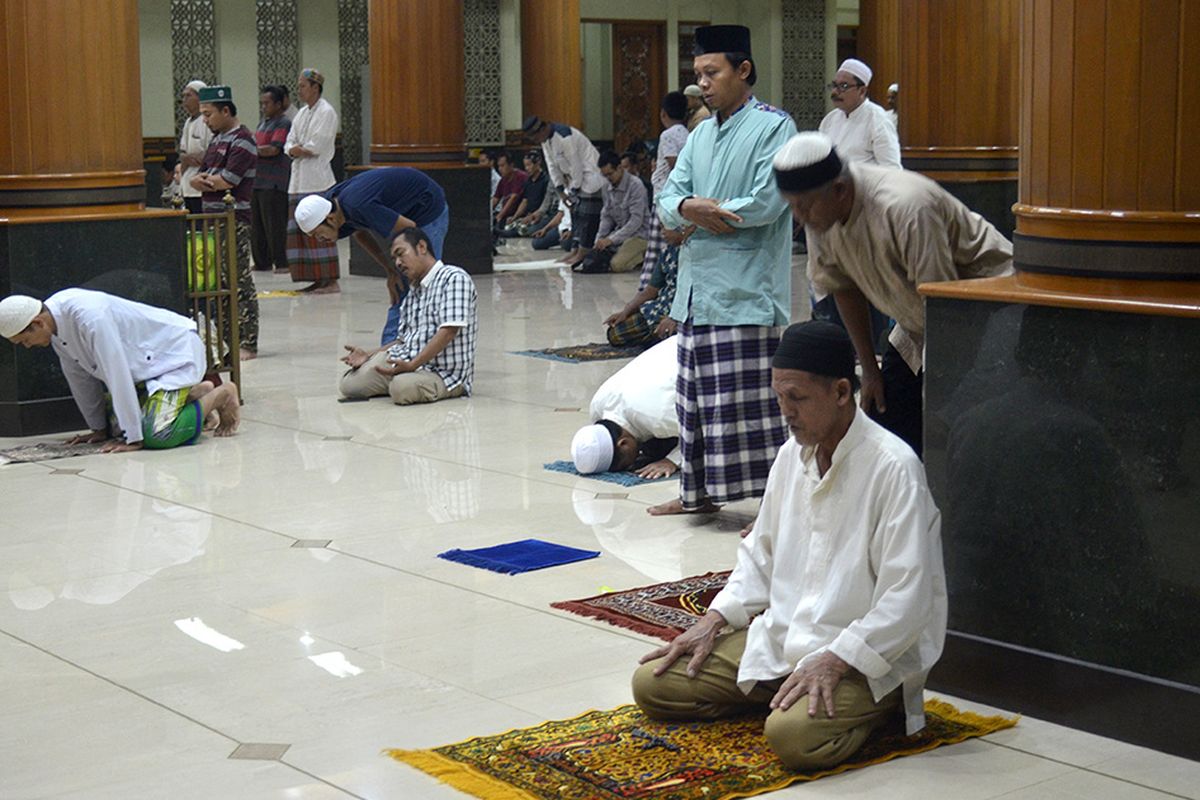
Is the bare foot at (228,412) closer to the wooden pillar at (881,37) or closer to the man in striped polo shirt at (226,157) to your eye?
the man in striped polo shirt at (226,157)

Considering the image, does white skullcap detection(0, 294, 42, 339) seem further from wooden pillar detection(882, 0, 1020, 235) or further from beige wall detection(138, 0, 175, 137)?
beige wall detection(138, 0, 175, 137)

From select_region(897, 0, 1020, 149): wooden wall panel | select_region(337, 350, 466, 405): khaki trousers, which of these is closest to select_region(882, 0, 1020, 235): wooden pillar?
select_region(897, 0, 1020, 149): wooden wall panel

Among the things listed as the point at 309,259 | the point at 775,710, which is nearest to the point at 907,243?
the point at 775,710

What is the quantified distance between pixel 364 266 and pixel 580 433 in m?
7.88

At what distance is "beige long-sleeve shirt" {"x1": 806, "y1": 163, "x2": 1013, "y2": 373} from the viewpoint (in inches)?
158

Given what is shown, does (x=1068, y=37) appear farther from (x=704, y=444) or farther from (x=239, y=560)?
(x=239, y=560)

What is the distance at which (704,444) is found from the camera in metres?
5.29

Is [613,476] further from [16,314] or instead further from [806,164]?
[806,164]

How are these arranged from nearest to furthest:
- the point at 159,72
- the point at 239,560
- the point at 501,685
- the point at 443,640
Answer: the point at 501,685
the point at 443,640
the point at 239,560
the point at 159,72

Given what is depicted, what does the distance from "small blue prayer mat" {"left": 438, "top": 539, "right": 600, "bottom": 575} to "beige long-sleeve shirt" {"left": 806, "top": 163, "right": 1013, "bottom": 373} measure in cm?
125

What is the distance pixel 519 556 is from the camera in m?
5.00

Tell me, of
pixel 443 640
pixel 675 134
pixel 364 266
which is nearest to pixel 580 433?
pixel 443 640

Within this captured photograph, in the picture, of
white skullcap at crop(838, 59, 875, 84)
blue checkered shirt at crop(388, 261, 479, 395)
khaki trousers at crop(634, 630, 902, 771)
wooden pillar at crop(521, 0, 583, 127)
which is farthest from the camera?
wooden pillar at crop(521, 0, 583, 127)

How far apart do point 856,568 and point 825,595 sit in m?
0.08
